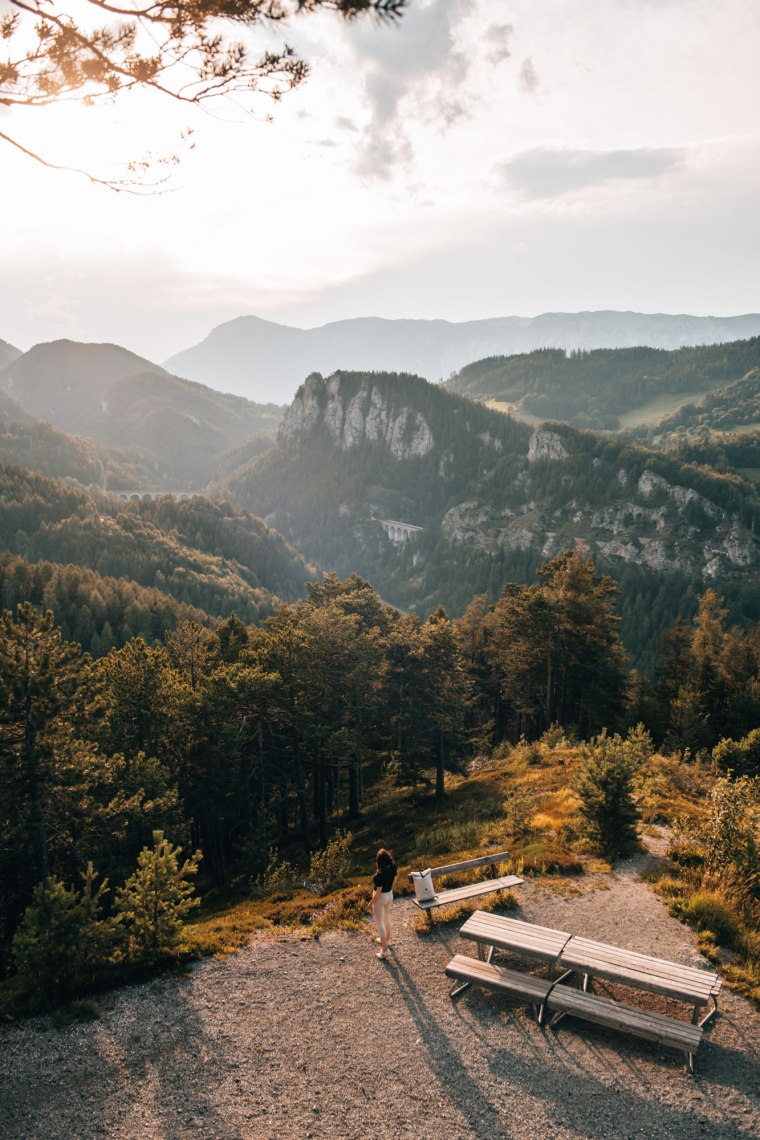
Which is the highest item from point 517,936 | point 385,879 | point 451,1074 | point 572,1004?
point 385,879

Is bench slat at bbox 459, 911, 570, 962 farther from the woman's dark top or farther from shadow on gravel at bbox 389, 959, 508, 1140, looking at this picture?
the woman's dark top

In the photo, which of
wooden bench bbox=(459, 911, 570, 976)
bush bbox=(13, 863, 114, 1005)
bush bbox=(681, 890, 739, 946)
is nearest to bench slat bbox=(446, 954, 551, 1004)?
wooden bench bbox=(459, 911, 570, 976)

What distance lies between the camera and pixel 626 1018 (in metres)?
11.2

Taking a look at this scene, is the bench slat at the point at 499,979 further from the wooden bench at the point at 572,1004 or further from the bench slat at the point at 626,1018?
the bench slat at the point at 626,1018

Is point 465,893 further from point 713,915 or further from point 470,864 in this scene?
point 713,915

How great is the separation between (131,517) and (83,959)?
188 metres

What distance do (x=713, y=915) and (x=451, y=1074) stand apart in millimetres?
8006

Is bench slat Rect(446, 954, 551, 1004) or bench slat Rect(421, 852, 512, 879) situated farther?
bench slat Rect(421, 852, 512, 879)

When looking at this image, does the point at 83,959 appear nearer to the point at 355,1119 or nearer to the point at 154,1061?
the point at 154,1061

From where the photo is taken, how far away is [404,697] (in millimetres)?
40875

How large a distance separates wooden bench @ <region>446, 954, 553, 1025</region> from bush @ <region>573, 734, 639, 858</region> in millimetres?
7458

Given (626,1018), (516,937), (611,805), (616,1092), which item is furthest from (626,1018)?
(611,805)

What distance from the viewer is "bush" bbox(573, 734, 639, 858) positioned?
63.7ft

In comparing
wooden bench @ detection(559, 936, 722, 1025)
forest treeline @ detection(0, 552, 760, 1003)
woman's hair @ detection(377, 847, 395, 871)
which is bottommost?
forest treeline @ detection(0, 552, 760, 1003)
